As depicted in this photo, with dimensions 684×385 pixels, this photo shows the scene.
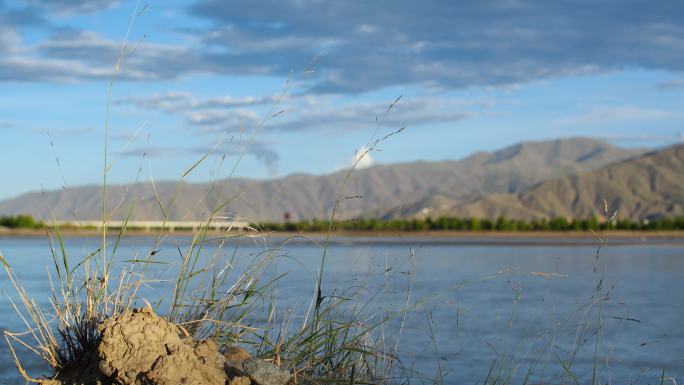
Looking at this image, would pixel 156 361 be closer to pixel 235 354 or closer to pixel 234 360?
pixel 234 360

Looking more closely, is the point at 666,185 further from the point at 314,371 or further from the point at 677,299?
the point at 314,371

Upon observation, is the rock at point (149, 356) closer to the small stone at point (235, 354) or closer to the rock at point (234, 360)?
the rock at point (234, 360)

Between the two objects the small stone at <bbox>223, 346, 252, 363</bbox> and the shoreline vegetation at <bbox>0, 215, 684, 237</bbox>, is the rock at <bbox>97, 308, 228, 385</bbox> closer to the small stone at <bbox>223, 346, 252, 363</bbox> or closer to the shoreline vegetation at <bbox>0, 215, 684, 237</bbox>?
the small stone at <bbox>223, 346, 252, 363</bbox>

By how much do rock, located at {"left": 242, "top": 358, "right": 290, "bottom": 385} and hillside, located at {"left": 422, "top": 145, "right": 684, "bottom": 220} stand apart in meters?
138

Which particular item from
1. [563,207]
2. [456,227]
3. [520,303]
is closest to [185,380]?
[520,303]

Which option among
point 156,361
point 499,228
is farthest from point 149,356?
point 499,228

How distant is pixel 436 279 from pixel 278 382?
21.2 metres

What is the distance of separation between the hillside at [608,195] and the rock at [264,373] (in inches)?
5446

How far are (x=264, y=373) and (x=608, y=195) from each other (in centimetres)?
14538

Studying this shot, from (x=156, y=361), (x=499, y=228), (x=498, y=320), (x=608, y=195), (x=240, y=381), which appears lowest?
(x=499, y=228)

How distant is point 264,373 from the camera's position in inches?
195

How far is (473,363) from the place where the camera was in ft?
35.5

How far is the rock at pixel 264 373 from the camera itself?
493cm

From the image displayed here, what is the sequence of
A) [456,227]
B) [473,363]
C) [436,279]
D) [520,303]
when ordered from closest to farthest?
[473,363] → [520,303] → [436,279] → [456,227]
